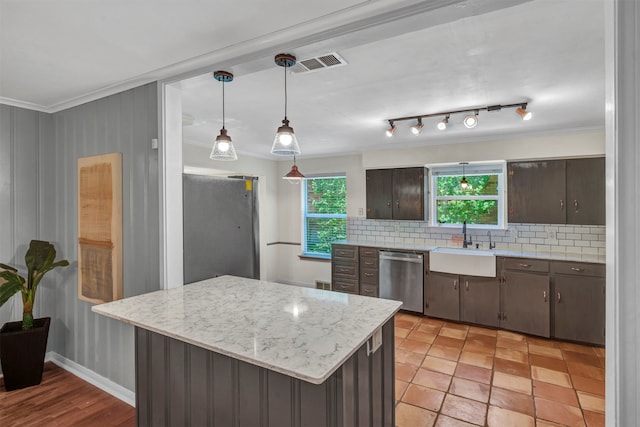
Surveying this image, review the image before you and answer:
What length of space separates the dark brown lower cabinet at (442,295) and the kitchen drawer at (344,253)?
3.59 feet

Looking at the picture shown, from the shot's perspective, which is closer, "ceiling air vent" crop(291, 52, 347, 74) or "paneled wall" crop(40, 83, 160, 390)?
"ceiling air vent" crop(291, 52, 347, 74)

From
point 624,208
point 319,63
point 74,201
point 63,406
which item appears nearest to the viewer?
point 624,208

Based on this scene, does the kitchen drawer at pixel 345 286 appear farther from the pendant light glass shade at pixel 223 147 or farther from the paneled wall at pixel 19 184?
the paneled wall at pixel 19 184

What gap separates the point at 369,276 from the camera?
15.5 feet

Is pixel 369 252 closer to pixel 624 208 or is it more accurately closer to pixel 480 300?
pixel 480 300

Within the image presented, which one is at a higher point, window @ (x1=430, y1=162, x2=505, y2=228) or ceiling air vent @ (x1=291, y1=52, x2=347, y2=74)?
ceiling air vent @ (x1=291, y1=52, x2=347, y2=74)

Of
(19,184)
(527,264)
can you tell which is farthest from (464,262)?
(19,184)

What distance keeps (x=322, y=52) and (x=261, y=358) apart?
1.50 meters

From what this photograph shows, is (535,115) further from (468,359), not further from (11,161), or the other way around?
(11,161)

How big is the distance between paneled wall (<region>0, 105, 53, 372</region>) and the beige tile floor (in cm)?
339

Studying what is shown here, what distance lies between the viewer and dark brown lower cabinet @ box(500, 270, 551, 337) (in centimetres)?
365

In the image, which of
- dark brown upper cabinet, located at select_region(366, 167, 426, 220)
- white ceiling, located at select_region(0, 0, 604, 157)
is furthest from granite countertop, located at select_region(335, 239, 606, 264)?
white ceiling, located at select_region(0, 0, 604, 157)

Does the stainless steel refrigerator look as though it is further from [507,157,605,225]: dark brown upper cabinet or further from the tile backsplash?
[507,157,605,225]: dark brown upper cabinet

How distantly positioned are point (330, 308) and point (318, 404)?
1.66 feet
